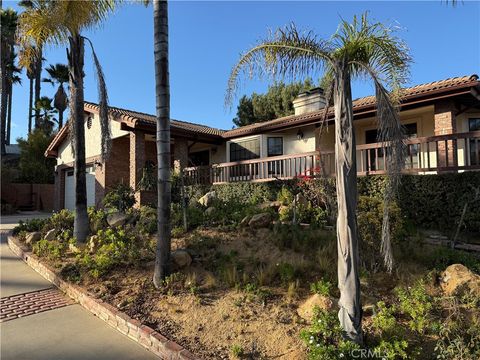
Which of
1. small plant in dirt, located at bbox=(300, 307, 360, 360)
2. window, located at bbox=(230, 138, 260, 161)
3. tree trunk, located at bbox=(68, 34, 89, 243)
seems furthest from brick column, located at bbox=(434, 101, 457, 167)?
tree trunk, located at bbox=(68, 34, 89, 243)

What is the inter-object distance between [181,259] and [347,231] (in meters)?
3.59

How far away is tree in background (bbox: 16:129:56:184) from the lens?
28984 millimetres

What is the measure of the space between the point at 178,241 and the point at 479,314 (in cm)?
554

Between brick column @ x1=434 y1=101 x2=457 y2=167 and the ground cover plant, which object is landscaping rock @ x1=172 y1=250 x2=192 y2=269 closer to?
the ground cover plant

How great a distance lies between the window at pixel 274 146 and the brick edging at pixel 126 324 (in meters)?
10.8

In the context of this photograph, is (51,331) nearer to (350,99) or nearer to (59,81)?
(350,99)

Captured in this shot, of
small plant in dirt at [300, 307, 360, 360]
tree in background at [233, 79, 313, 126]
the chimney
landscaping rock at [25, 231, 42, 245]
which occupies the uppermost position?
tree in background at [233, 79, 313, 126]

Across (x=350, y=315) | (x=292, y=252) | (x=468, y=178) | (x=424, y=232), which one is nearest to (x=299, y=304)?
(x=350, y=315)

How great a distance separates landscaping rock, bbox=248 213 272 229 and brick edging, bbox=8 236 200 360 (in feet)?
12.0

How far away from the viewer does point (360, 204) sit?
6227 millimetres

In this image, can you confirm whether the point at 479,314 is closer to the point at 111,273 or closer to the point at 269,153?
the point at 111,273

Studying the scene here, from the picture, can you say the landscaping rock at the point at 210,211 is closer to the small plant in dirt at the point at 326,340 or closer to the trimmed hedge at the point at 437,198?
the trimmed hedge at the point at 437,198

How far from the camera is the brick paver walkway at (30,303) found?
583 centimetres

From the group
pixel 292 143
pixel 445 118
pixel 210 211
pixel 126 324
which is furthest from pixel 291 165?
pixel 126 324
